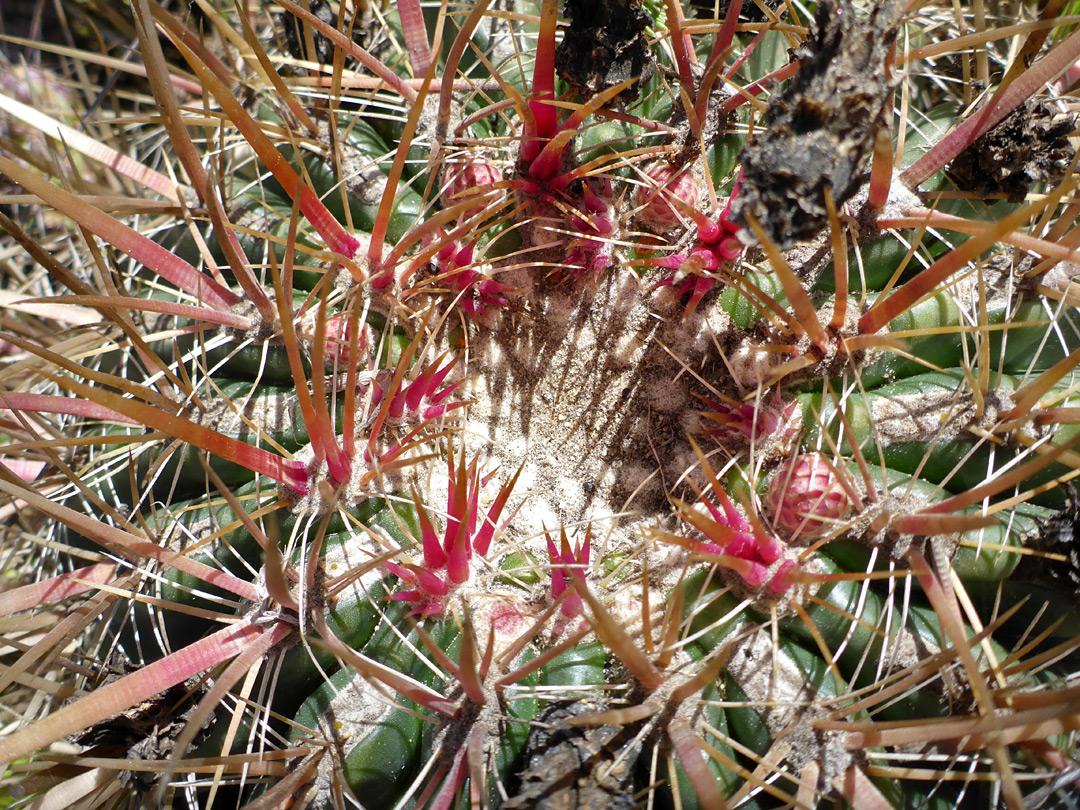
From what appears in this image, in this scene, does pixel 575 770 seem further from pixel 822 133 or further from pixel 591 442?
pixel 822 133

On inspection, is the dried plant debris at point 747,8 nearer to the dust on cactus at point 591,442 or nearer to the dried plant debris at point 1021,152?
the dust on cactus at point 591,442

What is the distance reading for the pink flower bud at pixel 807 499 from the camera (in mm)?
901

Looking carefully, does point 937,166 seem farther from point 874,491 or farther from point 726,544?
point 726,544

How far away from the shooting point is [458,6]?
127 centimetres

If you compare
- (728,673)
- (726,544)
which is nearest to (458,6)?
(726,544)

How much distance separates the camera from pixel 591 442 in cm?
118

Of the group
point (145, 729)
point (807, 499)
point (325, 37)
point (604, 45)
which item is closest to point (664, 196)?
point (604, 45)

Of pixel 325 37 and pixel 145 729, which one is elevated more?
pixel 325 37

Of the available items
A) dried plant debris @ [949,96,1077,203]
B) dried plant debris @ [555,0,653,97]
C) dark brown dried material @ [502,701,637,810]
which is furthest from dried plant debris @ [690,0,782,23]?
dark brown dried material @ [502,701,637,810]

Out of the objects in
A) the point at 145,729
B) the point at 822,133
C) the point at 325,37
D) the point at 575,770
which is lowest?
the point at 145,729

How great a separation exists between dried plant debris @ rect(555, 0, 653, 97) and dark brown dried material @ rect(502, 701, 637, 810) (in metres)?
0.83

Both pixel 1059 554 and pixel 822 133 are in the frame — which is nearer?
pixel 822 133

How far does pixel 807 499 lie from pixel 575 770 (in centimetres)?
44

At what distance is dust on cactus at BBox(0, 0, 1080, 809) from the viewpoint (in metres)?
0.79
